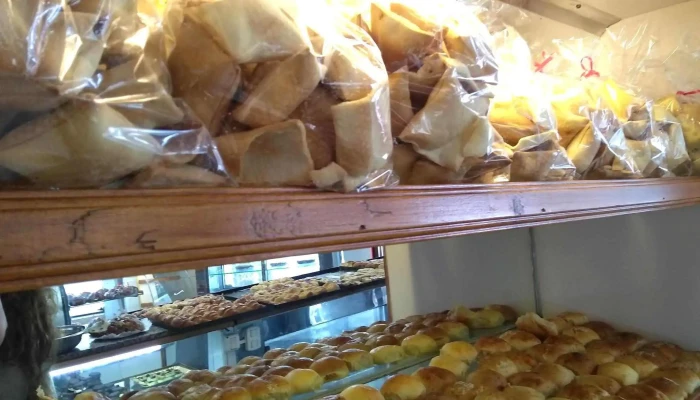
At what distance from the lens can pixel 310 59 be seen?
53 centimetres

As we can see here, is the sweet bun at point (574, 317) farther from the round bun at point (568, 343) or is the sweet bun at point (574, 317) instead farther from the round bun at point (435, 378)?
the round bun at point (435, 378)

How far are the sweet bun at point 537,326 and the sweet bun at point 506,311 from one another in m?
0.12

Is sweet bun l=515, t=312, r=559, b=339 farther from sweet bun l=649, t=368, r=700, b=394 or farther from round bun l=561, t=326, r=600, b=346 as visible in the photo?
sweet bun l=649, t=368, r=700, b=394

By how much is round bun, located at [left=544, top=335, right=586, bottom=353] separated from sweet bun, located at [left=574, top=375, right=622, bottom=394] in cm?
15

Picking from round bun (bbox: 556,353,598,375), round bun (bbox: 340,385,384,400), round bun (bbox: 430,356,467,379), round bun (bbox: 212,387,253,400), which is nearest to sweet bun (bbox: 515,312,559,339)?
round bun (bbox: 556,353,598,375)

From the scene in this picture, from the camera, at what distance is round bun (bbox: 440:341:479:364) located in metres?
1.37

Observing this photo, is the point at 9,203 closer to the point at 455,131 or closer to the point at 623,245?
the point at 455,131

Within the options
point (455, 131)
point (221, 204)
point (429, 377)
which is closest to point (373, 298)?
point (429, 377)

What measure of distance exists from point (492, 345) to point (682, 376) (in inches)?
17.6

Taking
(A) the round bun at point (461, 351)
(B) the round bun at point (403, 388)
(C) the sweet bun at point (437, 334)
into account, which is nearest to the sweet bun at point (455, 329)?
(C) the sweet bun at point (437, 334)

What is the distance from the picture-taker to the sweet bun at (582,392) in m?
1.18

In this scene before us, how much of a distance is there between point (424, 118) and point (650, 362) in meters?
1.11

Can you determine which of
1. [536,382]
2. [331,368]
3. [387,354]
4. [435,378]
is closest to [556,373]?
[536,382]

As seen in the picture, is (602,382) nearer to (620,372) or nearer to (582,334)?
(620,372)
